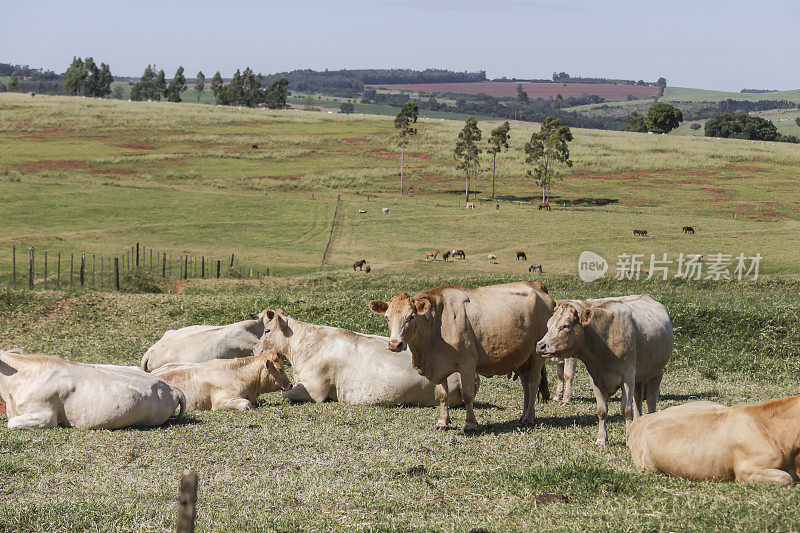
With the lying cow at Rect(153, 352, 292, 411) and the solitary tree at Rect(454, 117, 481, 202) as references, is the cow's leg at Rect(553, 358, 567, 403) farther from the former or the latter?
the solitary tree at Rect(454, 117, 481, 202)

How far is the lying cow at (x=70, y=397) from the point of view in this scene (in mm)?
13578

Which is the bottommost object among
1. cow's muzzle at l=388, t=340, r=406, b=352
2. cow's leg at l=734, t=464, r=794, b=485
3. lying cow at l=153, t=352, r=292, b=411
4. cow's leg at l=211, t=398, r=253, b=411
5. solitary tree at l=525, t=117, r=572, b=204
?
cow's leg at l=211, t=398, r=253, b=411

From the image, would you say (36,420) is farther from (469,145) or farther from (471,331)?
(469,145)

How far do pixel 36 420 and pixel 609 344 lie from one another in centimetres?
913

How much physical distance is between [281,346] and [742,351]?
1288 centimetres

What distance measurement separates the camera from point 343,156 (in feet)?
420

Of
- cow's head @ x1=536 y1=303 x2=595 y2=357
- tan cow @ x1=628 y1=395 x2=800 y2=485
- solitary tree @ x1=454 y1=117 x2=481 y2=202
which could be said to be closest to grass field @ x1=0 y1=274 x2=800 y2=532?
tan cow @ x1=628 y1=395 x2=800 y2=485

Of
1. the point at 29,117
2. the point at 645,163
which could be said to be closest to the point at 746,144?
the point at 645,163

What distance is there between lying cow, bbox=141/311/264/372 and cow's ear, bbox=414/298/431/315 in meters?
7.63

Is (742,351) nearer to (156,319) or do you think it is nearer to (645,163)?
(156,319)

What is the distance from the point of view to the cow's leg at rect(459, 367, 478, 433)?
44.2 ft

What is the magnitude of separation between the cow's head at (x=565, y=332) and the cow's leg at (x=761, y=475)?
330cm

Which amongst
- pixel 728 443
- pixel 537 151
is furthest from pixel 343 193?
pixel 728 443

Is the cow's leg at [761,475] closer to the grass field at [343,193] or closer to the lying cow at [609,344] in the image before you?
the lying cow at [609,344]
